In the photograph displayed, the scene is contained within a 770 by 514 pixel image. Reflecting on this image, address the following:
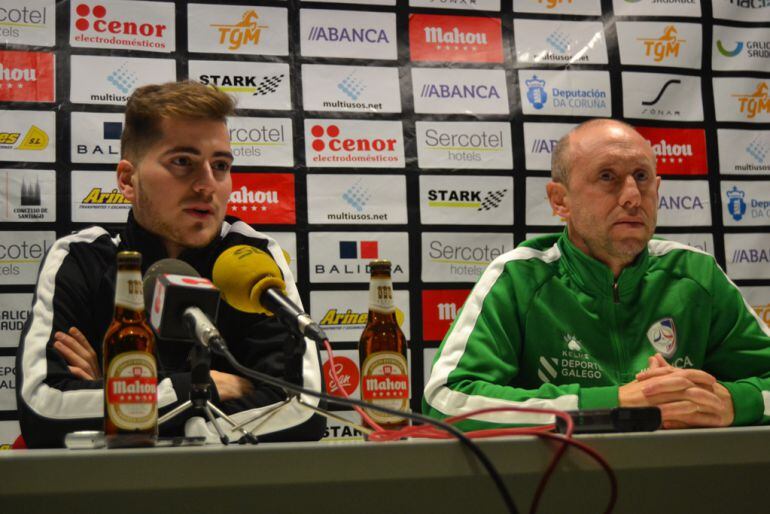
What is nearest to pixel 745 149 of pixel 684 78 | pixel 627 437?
pixel 684 78

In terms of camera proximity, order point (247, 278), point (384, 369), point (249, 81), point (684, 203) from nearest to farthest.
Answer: point (247, 278), point (384, 369), point (249, 81), point (684, 203)

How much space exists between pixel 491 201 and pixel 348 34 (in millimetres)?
843

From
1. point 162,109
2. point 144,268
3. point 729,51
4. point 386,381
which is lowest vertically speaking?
point 386,381

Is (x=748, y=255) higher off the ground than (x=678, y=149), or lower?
lower

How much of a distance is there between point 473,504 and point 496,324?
106cm

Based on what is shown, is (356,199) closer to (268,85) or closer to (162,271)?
(268,85)

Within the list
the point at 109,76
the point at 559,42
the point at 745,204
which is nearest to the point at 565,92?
the point at 559,42

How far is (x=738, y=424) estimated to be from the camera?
5.55 feet

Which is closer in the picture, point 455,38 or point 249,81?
point 249,81

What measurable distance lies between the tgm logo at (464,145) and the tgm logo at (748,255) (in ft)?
3.13

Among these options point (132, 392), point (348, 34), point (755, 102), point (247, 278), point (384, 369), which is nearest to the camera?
point (132, 392)

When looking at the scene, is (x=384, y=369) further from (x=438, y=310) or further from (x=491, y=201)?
(x=491, y=201)

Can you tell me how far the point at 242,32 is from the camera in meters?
3.07

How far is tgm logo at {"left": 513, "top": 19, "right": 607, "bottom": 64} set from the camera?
10.7 ft
